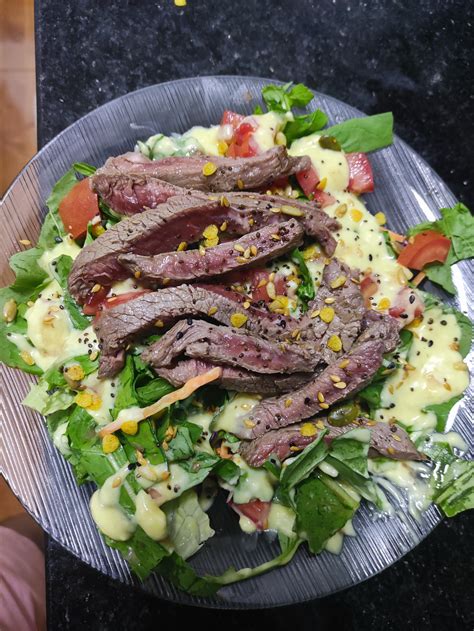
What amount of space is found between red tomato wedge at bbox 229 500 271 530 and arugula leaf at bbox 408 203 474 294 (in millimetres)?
1247

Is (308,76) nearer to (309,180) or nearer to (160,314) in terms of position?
(309,180)

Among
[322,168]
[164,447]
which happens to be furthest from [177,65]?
[164,447]

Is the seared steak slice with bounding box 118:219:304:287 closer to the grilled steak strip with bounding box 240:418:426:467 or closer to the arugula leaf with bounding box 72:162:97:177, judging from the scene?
the arugula leaf with bounding box 72:162:97:177

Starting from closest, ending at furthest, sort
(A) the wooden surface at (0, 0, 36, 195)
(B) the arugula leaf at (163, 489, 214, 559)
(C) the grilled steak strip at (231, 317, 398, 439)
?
(B) the arugula leaf at (163, 489, 214, 559), (C) the grilled steak strip at (231, 317, 398, 439), (A) the wooden surface at (0, 0, 36, 195)

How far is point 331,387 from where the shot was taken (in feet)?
7.44

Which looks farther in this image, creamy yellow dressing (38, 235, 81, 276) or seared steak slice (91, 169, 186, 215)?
creamy yellow dressing (38, 235, 81, 276)

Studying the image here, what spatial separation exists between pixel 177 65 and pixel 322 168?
1.11 meters

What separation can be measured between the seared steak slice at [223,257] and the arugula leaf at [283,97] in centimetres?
61

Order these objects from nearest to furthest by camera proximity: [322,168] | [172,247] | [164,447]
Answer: [164,447], [172,247], [322,168]

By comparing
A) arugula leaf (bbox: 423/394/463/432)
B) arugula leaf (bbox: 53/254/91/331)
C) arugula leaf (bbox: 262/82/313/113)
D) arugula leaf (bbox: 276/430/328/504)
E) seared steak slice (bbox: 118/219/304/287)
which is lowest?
arugula leaf (bbox: 276/430/328/504)

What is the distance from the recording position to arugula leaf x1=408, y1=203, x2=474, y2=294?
256cm

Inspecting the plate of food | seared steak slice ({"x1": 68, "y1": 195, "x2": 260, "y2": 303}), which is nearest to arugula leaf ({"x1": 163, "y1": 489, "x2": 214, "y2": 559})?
the plate of food

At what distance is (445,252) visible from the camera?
2.56 metres

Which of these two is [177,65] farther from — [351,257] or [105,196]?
[351,257]
